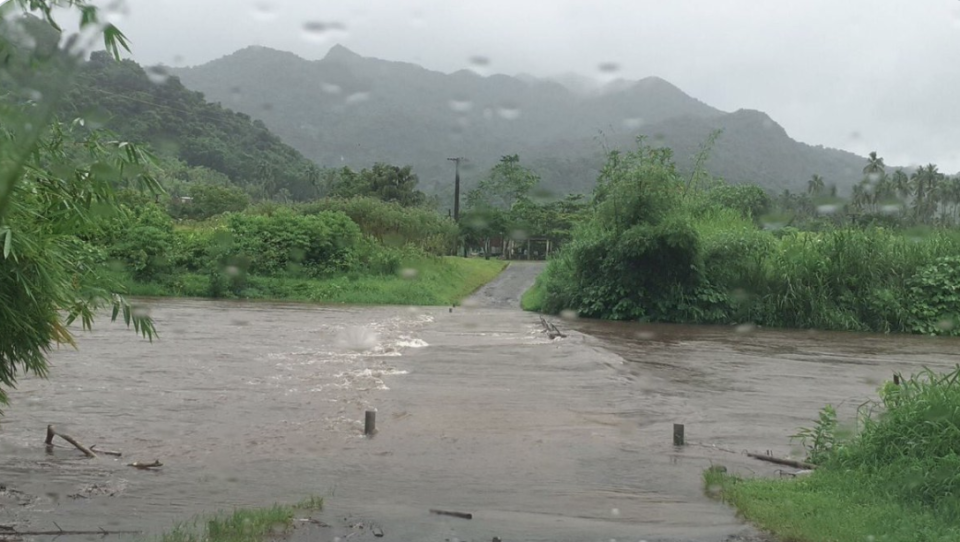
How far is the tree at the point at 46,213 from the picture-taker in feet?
13.4

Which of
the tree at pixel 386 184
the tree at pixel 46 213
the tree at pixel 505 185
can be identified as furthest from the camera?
the tree at pixel 386 184

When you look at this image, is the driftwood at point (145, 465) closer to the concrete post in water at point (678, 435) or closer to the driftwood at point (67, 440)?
the driftwood at point (67, 440)

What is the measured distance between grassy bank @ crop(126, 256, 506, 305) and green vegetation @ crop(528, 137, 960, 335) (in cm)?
738

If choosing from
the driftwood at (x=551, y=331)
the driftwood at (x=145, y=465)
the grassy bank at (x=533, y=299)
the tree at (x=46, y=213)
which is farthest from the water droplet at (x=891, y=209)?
the tree at (x=46, y=213)

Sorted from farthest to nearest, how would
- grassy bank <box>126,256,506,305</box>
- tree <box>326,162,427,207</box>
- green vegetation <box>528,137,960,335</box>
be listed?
tree <box>326,162,427,207</box>
grassy bank <box>126,256,506,305</box>
green vegetation <box>528,137,960,335</box>

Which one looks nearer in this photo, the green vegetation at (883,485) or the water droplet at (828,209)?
the green vegetation at (883,485)

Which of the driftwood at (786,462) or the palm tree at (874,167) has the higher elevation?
the palm tree at (874,167)

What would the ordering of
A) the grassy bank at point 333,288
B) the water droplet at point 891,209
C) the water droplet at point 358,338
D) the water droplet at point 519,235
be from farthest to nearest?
the water droplet at point 519,235 → the grassy bank at point 333,288 → the water droplet at point 891,209 → the water droplet at point 358,338

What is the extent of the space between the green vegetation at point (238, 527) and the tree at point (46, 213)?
1.39 meters

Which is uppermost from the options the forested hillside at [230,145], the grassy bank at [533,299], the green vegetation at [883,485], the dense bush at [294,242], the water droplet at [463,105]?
the forested hillside at [230,145]

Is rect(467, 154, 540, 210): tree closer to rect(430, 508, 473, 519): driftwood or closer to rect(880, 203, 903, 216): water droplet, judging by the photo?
rect(880, 203, 903, 216): water droplet

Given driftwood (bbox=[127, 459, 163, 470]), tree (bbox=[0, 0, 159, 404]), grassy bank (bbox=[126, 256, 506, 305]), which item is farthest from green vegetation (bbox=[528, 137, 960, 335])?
tree (bbox=[0, 0, 159, 404])

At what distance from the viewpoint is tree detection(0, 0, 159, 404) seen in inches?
161

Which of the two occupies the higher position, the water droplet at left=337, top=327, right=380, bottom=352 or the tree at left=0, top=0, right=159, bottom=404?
the tree at left=0, top=0, right=159, bottom=404
